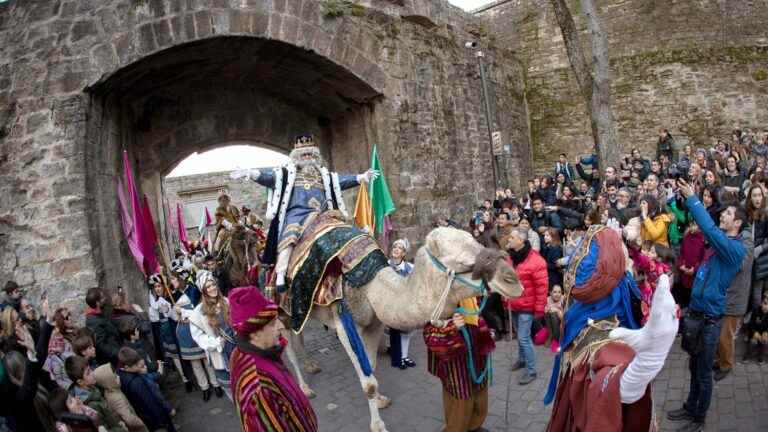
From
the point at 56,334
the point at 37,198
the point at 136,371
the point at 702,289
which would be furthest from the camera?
the point at 37,198

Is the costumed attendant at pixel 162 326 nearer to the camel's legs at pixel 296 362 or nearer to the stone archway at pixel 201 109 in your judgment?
the stone archway at pixel 201 109

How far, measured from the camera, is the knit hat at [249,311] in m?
2.68

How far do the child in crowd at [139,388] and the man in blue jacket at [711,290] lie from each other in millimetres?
4766

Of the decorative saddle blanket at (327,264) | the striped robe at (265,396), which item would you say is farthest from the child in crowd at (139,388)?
the striped robe at (265,396)

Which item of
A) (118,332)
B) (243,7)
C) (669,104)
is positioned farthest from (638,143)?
(118,332)

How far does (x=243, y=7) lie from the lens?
8.33 meters

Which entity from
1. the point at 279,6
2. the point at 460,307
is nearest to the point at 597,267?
the point at 460,307

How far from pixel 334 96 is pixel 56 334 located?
7125 mm

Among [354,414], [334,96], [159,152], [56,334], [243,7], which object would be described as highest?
[243,7]

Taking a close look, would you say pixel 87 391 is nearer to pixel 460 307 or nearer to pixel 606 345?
pixel 460 307

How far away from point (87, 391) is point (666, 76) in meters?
16.3

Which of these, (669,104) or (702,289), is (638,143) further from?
(702,289)

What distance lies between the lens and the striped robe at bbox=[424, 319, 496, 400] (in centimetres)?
380

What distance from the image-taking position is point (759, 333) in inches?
207
